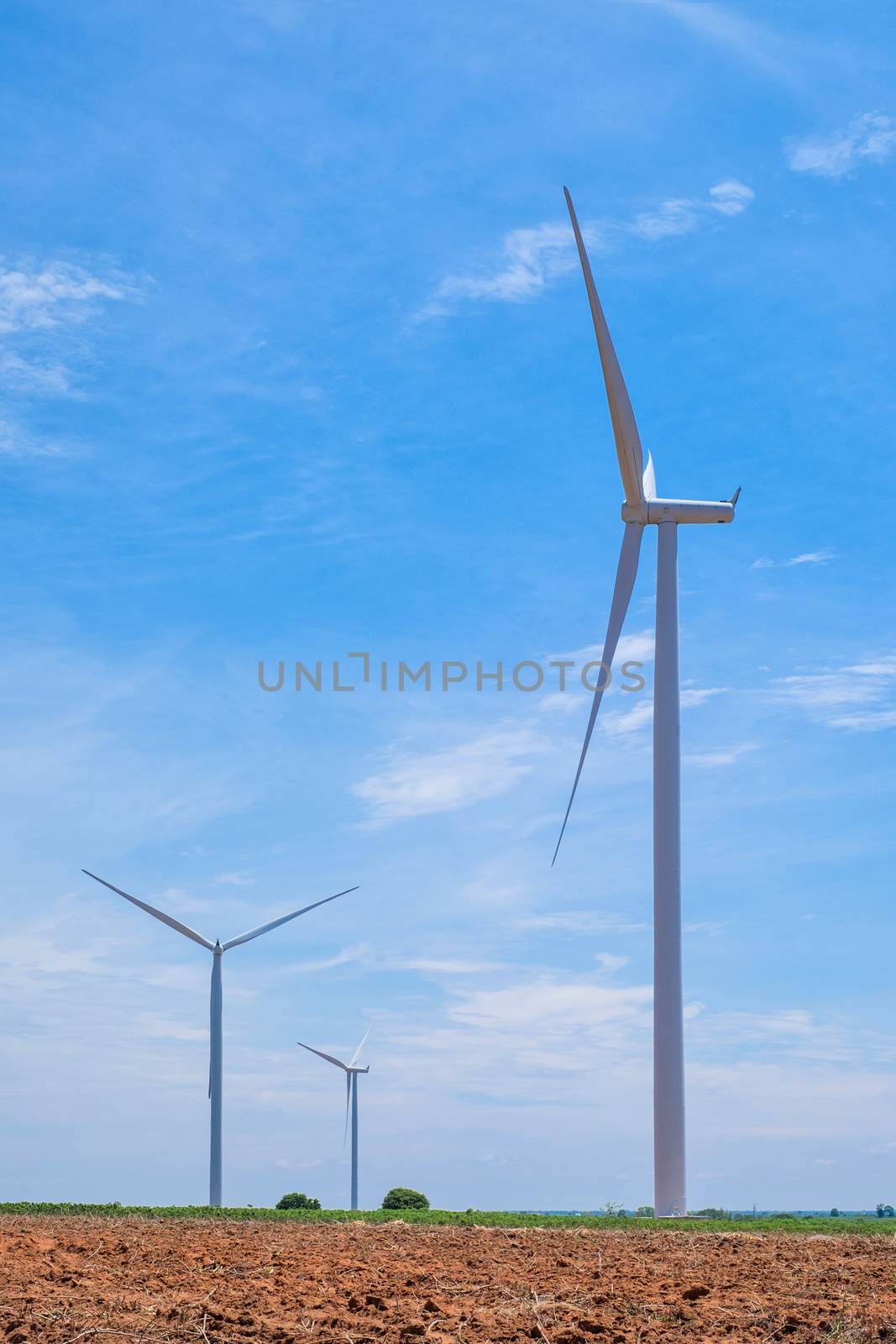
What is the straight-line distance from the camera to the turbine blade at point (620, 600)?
3778cm

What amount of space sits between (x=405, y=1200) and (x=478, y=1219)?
34.9ft

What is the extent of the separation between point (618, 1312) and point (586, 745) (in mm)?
25177

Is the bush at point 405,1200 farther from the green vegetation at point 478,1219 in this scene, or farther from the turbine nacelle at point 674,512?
the turbine nacelle at point 674,512

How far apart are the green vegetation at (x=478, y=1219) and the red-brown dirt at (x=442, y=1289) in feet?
13.7

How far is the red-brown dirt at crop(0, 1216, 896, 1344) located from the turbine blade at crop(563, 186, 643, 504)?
896 inches

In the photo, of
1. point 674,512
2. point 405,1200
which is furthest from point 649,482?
point 405,1200

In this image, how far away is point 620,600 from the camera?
126ft

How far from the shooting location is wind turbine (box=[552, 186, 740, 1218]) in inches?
1324

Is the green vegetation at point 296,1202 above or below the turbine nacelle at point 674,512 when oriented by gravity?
below

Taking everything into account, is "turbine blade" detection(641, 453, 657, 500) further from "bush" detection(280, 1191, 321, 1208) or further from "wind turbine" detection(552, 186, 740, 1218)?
"bush" detection(280, 1191, 321, 1208)

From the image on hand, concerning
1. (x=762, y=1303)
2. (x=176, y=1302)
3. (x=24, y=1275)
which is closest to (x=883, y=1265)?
A: (x=762, y=1303)

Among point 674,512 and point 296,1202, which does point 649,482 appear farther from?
point 296,1202

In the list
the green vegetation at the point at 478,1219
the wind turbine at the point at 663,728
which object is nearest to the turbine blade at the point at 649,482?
the wind turbine at the point at 663,728

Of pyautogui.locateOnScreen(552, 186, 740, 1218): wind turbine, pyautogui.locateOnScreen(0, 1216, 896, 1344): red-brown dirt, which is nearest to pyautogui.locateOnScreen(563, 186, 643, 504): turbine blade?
pyautogui.locateOnScreen(552, 186, 740, 1218): wind turbine
